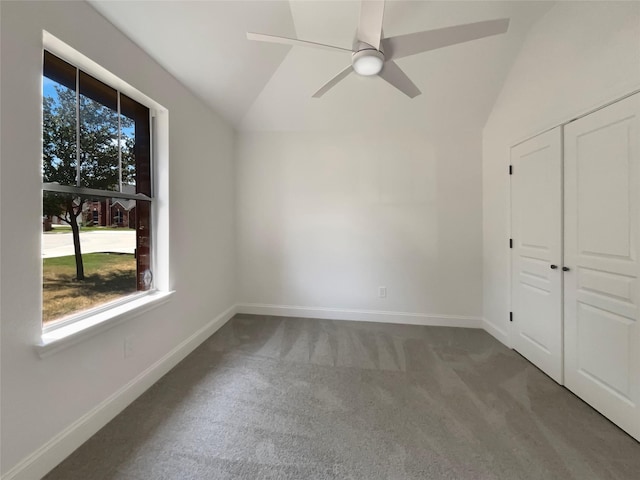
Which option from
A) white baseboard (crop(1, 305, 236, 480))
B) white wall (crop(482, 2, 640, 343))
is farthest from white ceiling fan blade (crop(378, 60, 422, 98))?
white baseboard (crop(1, 305, 236, 480))

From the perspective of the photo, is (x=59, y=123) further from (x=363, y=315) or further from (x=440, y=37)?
(x=363, y=315)

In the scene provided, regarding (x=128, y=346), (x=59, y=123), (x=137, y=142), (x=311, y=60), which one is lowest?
(x=128, y=346)

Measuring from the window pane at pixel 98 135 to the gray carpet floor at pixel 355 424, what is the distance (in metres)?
1.56

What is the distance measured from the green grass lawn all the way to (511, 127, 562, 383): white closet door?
3379 millimetres

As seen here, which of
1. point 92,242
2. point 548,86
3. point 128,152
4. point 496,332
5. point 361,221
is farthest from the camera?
point 361,221

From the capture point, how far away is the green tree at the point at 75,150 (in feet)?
4.77

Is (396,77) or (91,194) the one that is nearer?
(91,194)

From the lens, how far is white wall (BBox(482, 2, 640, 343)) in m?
1.65

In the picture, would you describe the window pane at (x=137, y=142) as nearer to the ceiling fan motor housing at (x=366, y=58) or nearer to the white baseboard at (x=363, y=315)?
the ceiling fan motor housing at (x=366, y=58)

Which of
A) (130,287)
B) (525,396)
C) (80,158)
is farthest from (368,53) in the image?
(525,396)

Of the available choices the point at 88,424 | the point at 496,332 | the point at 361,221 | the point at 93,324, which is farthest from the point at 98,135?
the point at 496,332

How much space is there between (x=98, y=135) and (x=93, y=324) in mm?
1211

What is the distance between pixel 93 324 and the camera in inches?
61.2

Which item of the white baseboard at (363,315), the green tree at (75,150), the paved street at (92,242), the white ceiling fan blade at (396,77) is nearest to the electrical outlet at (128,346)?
the green tree at (75,150)
